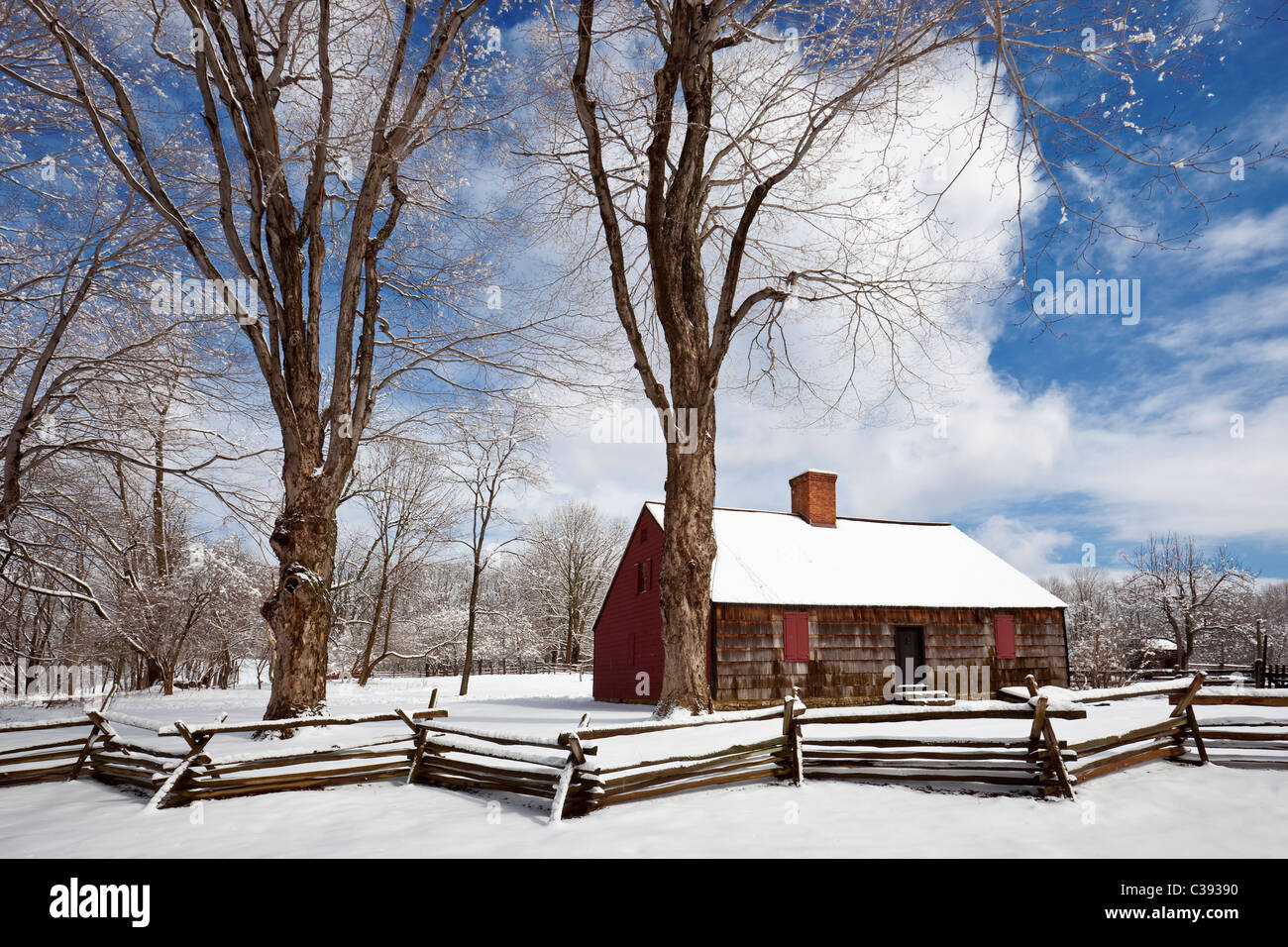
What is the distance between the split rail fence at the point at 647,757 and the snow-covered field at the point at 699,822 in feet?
0.57

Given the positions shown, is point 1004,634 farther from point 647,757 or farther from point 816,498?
point 647,757

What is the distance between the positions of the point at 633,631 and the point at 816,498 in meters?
7.29

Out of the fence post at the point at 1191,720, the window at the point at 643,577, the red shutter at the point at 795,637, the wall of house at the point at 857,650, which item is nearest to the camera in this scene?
the fence post at the point at 1191,720

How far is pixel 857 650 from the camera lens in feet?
63.7

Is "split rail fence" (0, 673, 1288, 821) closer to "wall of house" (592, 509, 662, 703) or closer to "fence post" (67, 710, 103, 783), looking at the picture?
"fence post" (67, 710, 103, 783)

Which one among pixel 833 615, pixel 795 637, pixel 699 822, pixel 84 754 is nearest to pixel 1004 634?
pixel 833 615

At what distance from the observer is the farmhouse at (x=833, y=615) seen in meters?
18.6

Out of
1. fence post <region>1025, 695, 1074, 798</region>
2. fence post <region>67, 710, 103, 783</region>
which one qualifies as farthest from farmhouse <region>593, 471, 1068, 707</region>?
fence post <region>67, 710, 103, 783</region>

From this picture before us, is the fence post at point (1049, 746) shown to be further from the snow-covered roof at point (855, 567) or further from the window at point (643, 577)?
the window at point (643, 577)

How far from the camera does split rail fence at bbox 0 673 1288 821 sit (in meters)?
6.80

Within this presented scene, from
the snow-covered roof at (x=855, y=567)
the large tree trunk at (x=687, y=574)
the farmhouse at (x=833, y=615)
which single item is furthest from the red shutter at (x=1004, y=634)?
the large tree trunk at (x=687, y=574)
